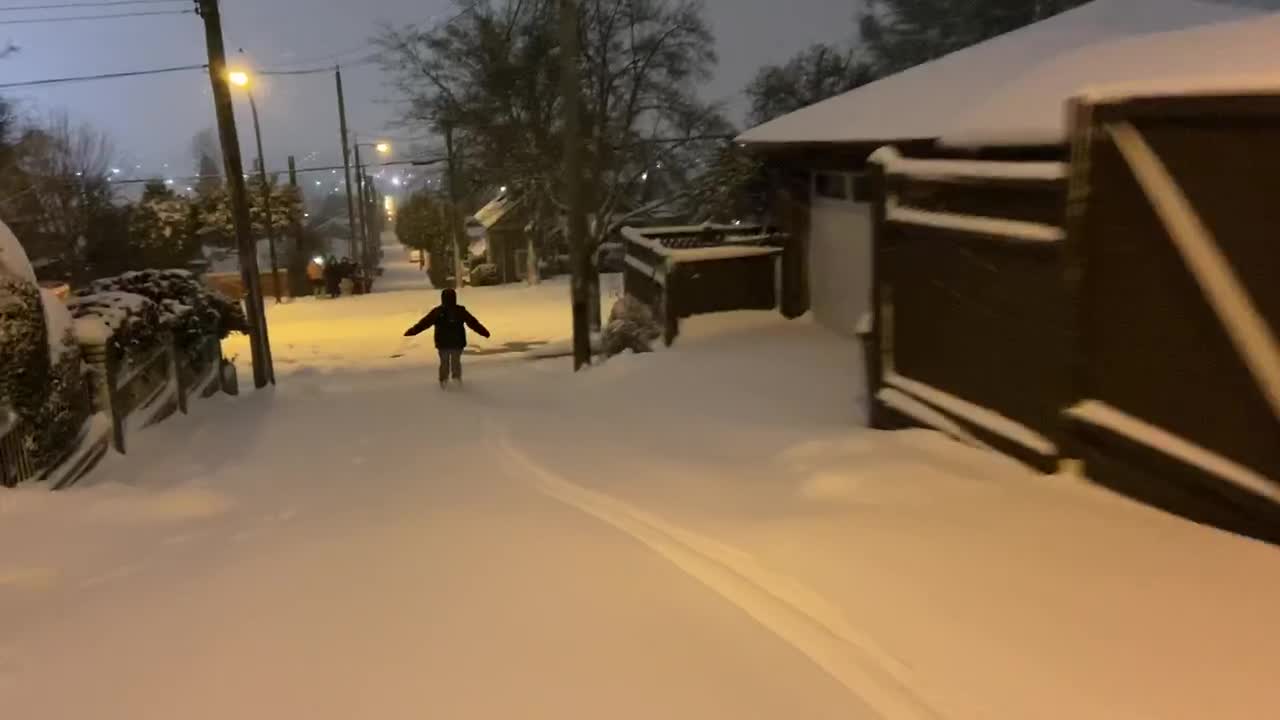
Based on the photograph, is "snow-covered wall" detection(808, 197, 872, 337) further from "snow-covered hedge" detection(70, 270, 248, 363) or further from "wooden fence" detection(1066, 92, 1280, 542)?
"snow-covered hedge" detection(70, 270, 248, 363)

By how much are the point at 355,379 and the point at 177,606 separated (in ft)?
44.3

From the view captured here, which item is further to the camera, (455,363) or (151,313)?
(455,363)

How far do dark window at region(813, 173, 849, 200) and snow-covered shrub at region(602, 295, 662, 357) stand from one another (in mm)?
2995

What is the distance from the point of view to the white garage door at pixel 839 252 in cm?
1315

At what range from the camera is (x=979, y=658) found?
349cm

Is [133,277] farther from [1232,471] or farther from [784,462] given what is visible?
[1232,471]

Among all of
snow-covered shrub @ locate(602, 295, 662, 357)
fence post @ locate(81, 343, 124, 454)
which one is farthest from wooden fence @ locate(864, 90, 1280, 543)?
snow-covered shrub @ locate(602, 295, 662, 357)

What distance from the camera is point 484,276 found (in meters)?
45.0

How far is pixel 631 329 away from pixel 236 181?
21.5 ft

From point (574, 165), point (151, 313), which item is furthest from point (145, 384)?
point (574, 165)

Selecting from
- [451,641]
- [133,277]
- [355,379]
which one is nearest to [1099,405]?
[451,641]

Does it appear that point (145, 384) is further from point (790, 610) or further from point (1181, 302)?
point (1181, 302)

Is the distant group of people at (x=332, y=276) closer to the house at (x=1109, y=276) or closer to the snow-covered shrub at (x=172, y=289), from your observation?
the snow-covered shrub at (x=172, y=289)

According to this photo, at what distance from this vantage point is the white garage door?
13.1m
